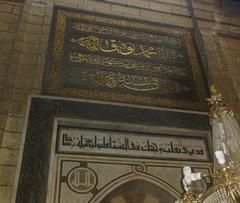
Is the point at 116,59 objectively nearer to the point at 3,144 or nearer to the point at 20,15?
the point at 20,15

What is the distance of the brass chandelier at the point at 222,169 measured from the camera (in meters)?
1.66

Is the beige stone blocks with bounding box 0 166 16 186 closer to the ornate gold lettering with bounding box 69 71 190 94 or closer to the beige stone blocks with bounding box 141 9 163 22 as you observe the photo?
the ornate gold lettering with bounding box 69 71 190 94

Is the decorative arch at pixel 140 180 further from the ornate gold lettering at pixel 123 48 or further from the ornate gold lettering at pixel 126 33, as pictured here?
the ornate gold lettering at pixel 126 33

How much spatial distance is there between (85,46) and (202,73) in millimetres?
1238

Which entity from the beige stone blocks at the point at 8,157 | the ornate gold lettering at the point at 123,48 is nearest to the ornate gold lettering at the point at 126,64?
the ornate gold lettering at the point at 123,48

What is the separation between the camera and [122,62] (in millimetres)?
3391

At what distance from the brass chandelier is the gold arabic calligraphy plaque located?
101 centimetres

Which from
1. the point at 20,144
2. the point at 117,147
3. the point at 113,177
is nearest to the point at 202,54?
the point at 117,147

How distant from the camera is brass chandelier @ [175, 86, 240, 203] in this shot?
1662mm

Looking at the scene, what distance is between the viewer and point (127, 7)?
13.2 ft

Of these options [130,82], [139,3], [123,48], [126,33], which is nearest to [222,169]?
[130,82]

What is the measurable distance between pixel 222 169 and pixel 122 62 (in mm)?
1898

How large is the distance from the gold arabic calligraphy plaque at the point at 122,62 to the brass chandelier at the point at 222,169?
3.33ft

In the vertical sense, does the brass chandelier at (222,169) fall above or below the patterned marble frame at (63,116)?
below
